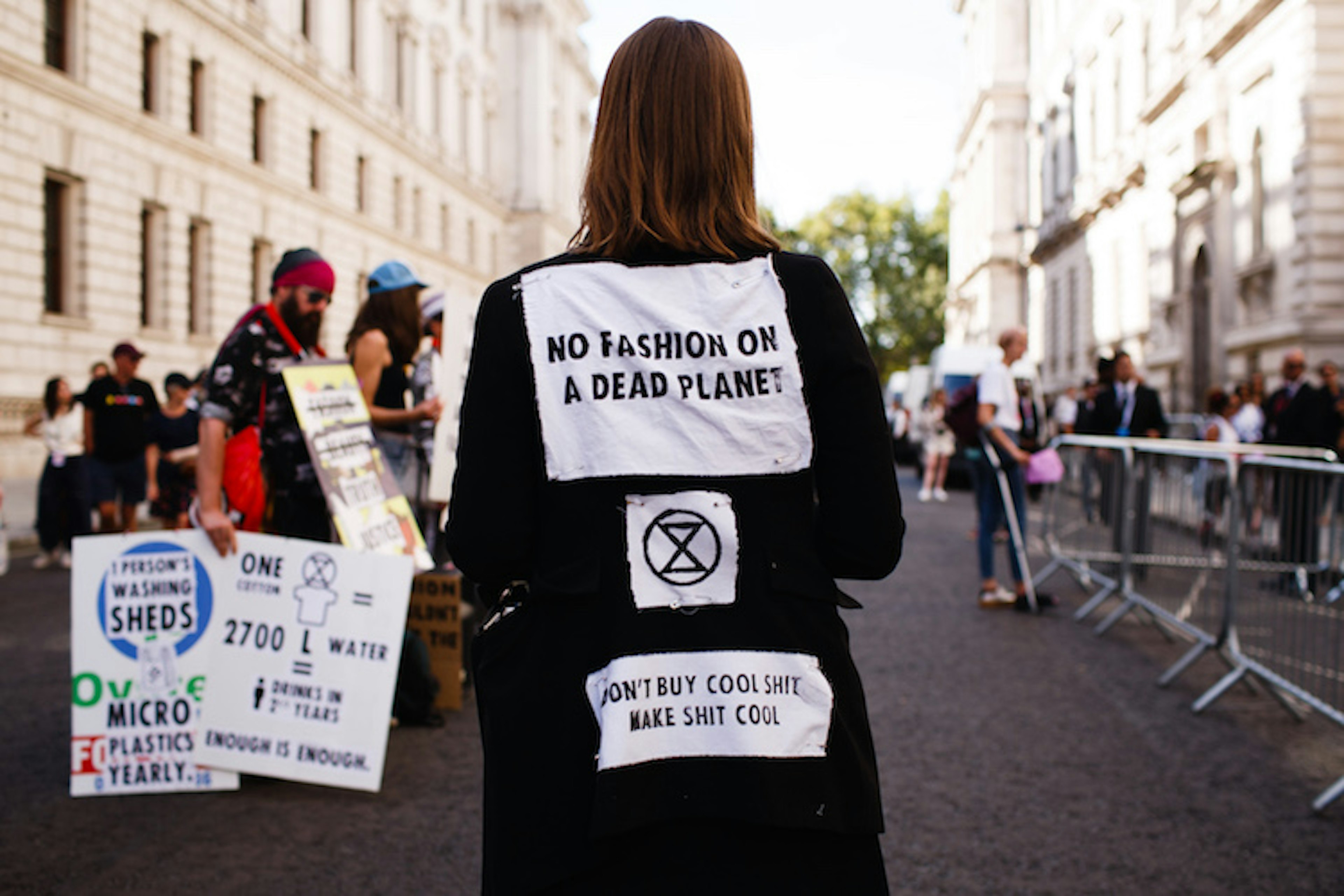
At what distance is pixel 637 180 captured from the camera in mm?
1795

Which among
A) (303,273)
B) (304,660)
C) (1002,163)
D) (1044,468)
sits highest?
(1002,163)

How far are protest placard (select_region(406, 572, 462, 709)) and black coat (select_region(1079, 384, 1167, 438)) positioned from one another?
8.14 meters

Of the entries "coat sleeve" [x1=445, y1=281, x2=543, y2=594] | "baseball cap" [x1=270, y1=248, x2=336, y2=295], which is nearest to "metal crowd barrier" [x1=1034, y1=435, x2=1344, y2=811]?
"coat sleeve" [x1=445, y1=281, x2=543, y2=594]

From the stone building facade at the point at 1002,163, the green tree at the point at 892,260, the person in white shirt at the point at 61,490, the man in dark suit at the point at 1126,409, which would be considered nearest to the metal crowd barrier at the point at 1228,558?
the man in dark suit at the point at 1126,409

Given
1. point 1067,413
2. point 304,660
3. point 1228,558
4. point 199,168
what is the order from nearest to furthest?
point 304,660
point 1228,558
point 1067,413
point 199,168

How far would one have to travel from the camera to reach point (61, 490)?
37.3 feet

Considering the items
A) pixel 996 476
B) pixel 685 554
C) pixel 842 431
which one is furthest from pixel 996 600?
pixel 685 554

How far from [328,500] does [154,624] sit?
75cm

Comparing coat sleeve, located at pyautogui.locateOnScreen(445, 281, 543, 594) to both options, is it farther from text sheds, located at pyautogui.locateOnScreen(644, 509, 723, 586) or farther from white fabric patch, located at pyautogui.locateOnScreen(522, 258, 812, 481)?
text sheds, located at pyautogui.locateOnScreen(644, 509, 723, 586)

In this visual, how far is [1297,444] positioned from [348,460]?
10843 mm

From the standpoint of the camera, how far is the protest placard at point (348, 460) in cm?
472

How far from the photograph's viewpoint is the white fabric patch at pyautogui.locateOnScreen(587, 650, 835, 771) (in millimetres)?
1675

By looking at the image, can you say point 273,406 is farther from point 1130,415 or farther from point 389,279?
point 1130,415

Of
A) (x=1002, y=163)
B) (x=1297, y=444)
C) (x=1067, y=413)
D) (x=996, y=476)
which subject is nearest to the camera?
(x=996, y=476)
